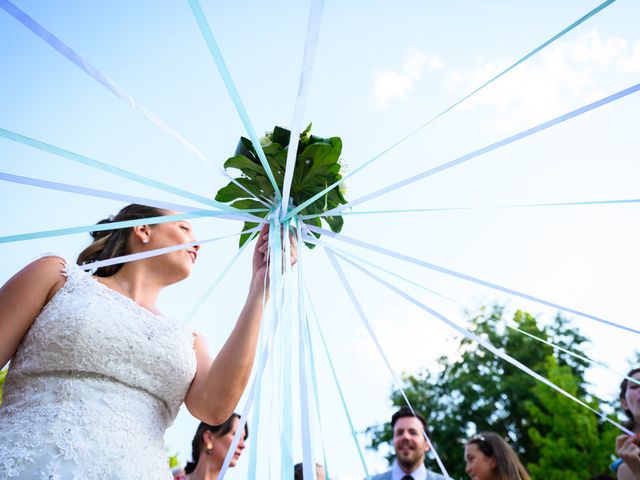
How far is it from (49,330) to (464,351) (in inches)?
912

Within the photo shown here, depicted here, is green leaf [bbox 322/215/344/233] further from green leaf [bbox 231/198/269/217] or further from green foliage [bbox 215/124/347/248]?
green leaf [bbox 231/198/269/217]

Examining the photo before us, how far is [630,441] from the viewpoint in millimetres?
3525

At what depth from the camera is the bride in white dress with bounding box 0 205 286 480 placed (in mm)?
1664

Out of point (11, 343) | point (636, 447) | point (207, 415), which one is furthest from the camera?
point (636, 447)

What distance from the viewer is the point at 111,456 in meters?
1.69

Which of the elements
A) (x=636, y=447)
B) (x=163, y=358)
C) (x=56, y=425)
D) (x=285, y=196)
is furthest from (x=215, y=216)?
(x=636, y=447)

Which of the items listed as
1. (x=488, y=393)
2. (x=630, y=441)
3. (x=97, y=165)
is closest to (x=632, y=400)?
(x=630, y=441)

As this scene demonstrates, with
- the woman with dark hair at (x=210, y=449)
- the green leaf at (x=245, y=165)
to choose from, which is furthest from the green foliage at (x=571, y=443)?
the green leaf at (x=245, y=165)

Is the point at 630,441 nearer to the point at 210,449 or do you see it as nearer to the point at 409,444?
the point at 409,444

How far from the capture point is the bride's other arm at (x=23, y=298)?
179 cm

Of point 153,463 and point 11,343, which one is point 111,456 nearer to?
point 153,463

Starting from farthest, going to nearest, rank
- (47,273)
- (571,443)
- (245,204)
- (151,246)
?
1. (571,443)
2. (245,204)
3. (151,246)
4. (47,273)

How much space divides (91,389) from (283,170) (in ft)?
4.62

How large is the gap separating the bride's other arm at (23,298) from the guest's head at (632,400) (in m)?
3.70
